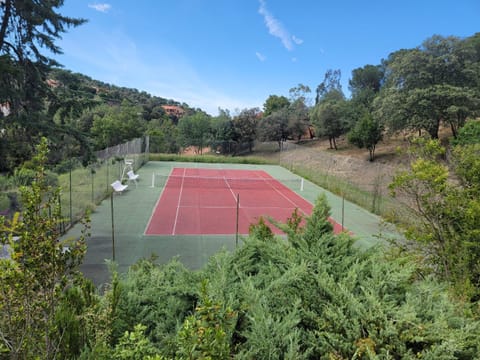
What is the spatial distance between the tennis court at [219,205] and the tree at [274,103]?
103 feet

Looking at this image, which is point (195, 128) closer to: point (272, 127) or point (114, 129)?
point (272, 127)

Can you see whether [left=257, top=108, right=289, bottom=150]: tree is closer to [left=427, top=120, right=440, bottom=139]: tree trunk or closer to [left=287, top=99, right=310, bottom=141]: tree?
[left=287, top=99, right=310, bottom=141]: tree

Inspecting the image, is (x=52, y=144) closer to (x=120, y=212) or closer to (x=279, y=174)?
(x=120, y=212)

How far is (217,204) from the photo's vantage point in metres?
13.7

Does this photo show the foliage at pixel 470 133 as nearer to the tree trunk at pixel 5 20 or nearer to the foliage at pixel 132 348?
the foliage at pixel 132 348

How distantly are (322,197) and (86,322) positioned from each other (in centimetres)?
270

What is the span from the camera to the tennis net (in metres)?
17.6

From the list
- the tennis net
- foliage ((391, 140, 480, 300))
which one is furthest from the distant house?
foliage ((391, 140, 480, 300))

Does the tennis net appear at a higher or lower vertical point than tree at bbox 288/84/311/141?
lower

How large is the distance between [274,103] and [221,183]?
36101 mm

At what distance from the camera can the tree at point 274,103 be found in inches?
2013

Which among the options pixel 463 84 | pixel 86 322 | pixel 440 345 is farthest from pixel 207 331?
pixel 463 84

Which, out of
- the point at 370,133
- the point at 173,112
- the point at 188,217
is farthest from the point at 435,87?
the point at 173,112

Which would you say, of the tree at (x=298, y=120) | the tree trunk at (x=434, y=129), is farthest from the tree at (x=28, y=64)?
the tree at (x=298, y=120)
